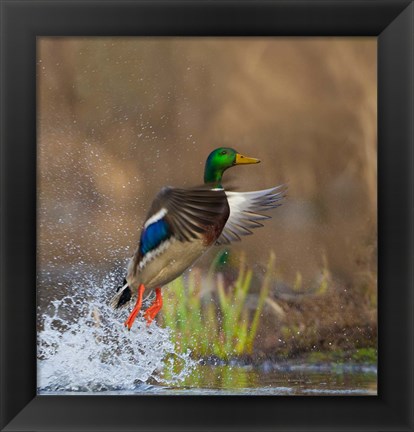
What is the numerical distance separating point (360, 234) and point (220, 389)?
0.62 meters

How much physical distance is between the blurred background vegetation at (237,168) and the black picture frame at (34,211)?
0.04 meters

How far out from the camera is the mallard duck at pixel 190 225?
2511 mm

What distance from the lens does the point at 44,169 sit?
2535 mm

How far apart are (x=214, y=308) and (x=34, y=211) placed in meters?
0.60

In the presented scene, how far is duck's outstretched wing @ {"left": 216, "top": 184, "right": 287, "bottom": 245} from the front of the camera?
253 centimetres

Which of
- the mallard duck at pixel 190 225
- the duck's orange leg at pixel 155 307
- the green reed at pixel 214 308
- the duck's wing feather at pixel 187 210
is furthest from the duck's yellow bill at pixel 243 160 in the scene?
the duck's orange leg at pixel 155 307

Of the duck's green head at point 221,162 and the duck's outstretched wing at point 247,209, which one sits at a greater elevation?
the duck's green head at point 221,162

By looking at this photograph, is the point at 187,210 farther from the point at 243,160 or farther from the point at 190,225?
the point at 243,160

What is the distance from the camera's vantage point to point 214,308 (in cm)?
254

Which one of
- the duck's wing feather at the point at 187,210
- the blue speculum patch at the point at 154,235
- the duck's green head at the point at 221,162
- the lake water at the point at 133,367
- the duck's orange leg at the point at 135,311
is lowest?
the lake water at the point at 133,367

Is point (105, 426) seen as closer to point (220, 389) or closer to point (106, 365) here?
point (106, 365)

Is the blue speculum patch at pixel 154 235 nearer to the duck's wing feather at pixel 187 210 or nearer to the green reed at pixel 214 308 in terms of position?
the duck's wing feather at pixel 187 210

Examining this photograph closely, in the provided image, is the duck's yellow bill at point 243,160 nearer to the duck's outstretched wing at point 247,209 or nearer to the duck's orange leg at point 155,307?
the duck's outstretched wing at point 247,209

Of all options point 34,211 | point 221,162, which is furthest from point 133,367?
point 221,162
